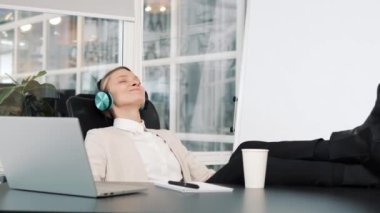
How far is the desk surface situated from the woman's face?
3.98 feet

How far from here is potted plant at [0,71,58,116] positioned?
2.96 metres

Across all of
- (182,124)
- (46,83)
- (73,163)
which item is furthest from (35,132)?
(182,124)

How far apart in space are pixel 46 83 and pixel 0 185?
5.80 ft

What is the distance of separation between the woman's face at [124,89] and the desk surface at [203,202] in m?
1.21

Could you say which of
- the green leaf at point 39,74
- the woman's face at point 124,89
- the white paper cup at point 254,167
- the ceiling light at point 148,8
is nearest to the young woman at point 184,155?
the woman's face at point 124,89

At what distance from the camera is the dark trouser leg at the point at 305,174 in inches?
60.9

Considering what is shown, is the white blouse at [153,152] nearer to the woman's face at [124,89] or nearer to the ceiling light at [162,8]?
the woman's face at [124,89]

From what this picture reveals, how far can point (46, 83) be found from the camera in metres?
3.13

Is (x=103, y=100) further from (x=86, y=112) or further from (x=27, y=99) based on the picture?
(x=27, y=99)

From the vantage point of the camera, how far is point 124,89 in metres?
2.57

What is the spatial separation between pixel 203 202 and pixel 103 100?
1.38 meters

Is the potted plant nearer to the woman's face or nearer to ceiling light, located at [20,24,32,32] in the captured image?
ceiling light, located at [20,24,32,32]

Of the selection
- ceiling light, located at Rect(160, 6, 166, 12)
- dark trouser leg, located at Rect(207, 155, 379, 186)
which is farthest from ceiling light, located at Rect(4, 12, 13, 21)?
dark trouser leg, located at Rect(207, 155, 379, 186)

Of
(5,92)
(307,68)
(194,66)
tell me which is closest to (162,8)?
(194,66)
